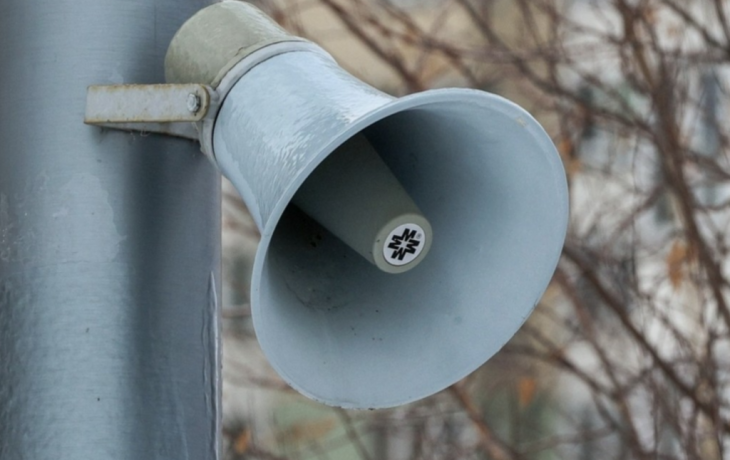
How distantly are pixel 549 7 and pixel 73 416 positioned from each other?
3.24m

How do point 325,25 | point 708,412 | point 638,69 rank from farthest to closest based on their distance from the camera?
point 325,25
point 638,69
point 708,412

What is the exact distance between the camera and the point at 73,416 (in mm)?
1554

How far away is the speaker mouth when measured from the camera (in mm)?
1595

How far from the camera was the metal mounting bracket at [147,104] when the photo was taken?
1.60 metres

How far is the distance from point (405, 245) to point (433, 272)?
0.66 feet

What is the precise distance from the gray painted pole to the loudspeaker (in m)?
0.10

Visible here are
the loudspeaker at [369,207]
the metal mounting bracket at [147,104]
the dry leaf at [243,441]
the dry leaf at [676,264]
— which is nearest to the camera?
the loudspeaker at [369,207]

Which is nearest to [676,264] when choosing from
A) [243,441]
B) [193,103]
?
[243,441]

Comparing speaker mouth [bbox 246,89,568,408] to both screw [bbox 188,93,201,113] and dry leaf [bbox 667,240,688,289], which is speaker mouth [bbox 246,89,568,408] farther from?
dry leaf [bbox 667,240,688,289]

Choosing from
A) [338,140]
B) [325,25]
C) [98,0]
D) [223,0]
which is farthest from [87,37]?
[325,25]

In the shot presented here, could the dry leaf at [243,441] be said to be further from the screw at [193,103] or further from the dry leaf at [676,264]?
the screw at [193,103]

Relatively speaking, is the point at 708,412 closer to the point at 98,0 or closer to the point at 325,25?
the point at 98,0

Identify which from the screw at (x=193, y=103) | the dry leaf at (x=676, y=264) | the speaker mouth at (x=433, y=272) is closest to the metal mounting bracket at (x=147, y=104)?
the screw at (x=193, y=103)

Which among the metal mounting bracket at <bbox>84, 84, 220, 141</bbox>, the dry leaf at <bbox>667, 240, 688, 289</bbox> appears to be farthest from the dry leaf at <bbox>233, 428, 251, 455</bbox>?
the metal mounting bracket at <bbox>84, 84, 220, 141</bbox>
